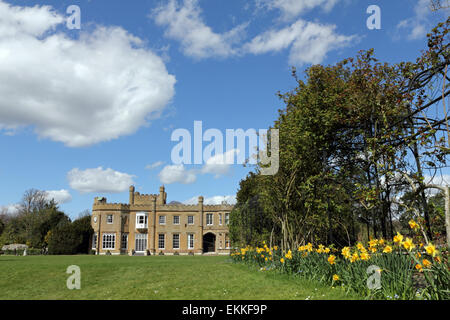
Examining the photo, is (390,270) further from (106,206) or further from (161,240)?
(106,206)

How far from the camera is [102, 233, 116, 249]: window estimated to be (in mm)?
43469

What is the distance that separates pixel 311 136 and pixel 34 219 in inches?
1800

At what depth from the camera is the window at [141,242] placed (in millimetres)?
44562

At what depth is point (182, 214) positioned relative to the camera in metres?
46.0

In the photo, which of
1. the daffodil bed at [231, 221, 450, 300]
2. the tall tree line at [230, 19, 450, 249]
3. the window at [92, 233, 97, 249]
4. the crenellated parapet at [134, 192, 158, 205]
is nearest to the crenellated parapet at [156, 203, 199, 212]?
the crenellated parapet at [134, 192, 158, 205]

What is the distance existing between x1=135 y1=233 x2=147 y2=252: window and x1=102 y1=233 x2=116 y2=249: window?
2.93 meters

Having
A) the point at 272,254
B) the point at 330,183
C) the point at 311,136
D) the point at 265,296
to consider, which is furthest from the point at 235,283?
the point at 311,136

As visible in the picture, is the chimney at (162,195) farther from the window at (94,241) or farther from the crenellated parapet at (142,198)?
the window at (94,241)

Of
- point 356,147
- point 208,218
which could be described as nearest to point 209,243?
point 208,218

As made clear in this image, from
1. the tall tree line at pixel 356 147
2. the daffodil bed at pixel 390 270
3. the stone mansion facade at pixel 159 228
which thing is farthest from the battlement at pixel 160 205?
the daffodil bed at pixel 390 270

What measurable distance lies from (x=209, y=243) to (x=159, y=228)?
7294 millimetres

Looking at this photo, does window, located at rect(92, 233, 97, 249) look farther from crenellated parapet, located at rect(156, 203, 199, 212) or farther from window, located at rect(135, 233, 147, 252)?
crenellated parapet, located at rect(156, 203, 199, 212)

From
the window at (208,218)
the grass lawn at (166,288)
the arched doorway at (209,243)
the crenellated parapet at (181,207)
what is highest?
the crenellated parapet at (181,207)
